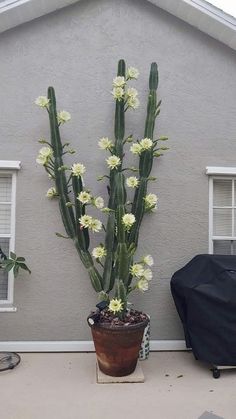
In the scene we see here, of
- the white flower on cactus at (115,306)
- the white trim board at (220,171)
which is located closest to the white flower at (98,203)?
the white flower on cactus at (115,306)

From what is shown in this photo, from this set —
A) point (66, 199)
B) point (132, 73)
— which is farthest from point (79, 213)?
point (132, 73)

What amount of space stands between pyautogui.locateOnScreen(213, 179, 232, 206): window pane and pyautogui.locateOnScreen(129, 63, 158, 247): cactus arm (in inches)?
45.3

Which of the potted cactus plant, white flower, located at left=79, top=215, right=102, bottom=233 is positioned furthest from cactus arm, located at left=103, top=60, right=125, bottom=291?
white flower, located at left=79, top=215, right=102, bottom=233

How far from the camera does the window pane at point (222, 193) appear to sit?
5188 millimetres

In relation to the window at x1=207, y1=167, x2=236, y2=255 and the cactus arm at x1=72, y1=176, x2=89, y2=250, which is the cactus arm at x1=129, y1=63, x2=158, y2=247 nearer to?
the cactus arm at x1=72, y1=176, x2=89, y2=250

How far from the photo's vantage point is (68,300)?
192 inches

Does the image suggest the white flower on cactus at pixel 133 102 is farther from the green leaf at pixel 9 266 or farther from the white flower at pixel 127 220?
the green leaf at pixel 9 266

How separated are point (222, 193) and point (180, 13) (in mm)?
2621

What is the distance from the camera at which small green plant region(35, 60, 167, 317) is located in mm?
4375

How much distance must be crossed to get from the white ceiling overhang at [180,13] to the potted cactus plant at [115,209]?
921 millimetres

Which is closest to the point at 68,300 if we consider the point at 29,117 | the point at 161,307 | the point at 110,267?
the point at 110,267

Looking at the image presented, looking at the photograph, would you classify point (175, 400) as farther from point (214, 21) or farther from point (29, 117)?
point (214, 21)

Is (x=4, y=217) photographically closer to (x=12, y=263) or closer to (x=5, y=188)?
(x=5, y=188)

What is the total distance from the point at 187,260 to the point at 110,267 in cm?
120
